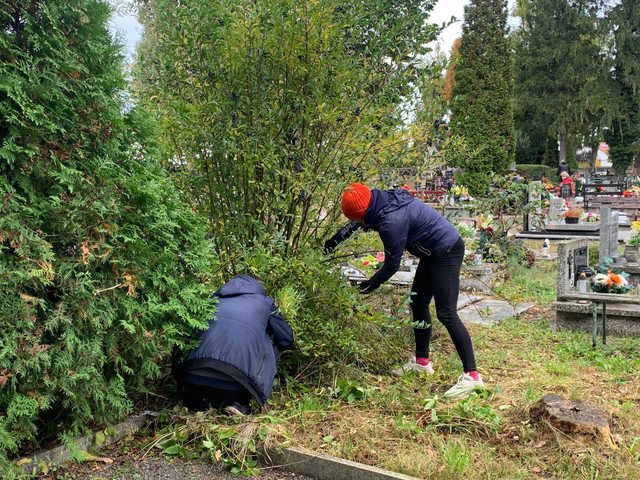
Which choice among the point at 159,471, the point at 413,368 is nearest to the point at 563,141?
the point at 413,368

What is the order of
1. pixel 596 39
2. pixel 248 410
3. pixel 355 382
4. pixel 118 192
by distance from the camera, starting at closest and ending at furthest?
pixel 118 192 → pixel 248 410 → pixel 355 382 → pixel 596 39

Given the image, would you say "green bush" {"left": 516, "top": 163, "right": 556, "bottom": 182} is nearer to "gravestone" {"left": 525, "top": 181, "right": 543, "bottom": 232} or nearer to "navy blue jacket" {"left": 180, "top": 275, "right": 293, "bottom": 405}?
"gravestone" {"left": 525, "top": 181, "right": 543, "bottom": 232}

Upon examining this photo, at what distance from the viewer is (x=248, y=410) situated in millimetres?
3361

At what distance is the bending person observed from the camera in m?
3.15

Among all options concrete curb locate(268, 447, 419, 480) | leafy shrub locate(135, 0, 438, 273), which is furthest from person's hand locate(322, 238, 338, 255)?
concrete curb locate(268, 447, 419, 480)

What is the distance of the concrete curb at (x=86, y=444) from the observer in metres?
2.76

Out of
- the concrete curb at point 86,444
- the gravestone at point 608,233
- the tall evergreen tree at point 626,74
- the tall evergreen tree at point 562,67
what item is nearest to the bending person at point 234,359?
the concrete curb at point 86,444

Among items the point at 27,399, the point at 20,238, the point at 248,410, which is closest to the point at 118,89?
the point at 20,238

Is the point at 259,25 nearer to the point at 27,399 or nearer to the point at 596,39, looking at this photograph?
the point at 27,399

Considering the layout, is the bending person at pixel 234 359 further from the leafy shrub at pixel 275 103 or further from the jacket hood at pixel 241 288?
the leafy shrub at pixel 275 103

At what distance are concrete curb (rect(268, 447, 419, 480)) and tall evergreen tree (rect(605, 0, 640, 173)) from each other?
34.7m

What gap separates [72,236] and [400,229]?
5.99ft

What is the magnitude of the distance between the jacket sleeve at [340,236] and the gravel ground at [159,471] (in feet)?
4.95

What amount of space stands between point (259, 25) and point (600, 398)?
3242 millimetres
